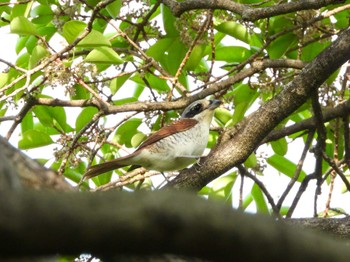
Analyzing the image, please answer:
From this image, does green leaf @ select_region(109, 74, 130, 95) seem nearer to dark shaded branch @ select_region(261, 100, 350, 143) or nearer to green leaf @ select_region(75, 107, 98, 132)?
green leaf @ select_region(75, 107, 98, 132)

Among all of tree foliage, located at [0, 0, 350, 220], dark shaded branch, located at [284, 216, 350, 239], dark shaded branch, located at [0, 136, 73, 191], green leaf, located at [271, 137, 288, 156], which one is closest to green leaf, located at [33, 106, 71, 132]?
tree foliage, located at [0, 0, 350, 220]

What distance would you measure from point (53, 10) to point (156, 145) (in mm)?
1223

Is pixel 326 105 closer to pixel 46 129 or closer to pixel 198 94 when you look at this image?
pixel 198 94

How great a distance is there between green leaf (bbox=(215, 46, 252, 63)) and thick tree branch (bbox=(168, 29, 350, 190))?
4.55ft

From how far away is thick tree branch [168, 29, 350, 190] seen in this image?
4.34 m

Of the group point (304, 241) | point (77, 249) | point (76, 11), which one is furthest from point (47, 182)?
point (76, 11)

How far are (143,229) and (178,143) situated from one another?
4.75 meters

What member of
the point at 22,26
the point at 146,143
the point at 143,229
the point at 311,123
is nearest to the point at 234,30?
the point at 311,123

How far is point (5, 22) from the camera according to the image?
590cm

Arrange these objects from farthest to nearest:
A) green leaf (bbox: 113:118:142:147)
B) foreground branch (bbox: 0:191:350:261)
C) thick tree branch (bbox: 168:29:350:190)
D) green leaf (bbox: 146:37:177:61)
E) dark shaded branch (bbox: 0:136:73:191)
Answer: green leaf (bbox: 113:118:142:147), green leaf (bbox: 146:37:177:61), thick tree branch (bbox: 168:29:350:190), dark shaded branch (bbox: 0:136:73:191), foreground branch (bbox: 0:191:350:261)

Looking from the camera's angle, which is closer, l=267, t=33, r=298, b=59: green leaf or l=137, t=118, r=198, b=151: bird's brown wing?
l=267, t=33, r=298, b=59: green leaf

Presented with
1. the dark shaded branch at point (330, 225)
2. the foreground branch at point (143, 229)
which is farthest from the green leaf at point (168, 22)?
the foreground branch at point (143, 229)

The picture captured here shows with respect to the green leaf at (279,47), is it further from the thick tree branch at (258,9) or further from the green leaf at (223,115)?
the thick tree branch at (258,9)

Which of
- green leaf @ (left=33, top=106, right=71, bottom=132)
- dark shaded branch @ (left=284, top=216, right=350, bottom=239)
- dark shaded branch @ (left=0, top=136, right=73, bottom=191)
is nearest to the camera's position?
dark shaded branch @ (left=0, top=136, right=73, bottom=191)
